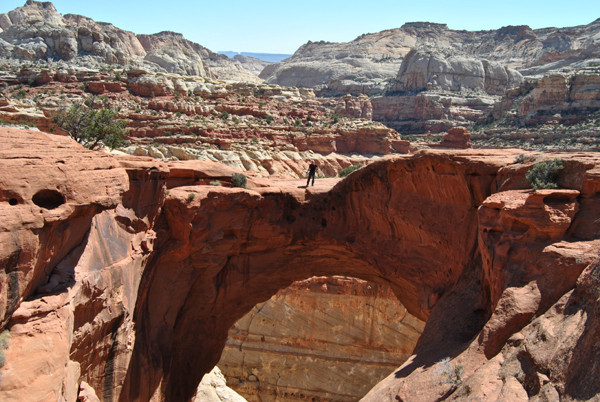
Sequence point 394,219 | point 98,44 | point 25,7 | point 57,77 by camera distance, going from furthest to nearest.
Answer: point 25,7 → point 98,44 → point 57,77 → point 394,219

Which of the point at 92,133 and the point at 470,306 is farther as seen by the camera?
the point at 92,133

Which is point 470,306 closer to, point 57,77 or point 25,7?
point 57,77

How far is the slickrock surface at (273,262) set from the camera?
9.73 metres

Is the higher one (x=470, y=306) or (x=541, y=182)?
(x=541, y=182)

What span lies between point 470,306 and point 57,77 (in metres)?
59.2

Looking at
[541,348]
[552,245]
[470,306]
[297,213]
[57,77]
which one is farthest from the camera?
[57,77]

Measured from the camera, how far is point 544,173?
13539mm

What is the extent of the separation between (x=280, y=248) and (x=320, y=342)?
31.3 feet

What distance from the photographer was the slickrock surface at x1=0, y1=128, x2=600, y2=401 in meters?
9.73

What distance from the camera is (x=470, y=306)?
14750 millimetres

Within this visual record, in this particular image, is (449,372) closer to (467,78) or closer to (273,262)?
Answer: (273,262)

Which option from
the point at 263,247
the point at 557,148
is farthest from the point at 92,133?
the point at 557,148

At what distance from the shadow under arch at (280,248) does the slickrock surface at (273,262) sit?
65 millimetres

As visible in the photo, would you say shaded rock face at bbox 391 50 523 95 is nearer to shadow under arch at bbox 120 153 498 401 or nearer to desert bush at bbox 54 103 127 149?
desert bush at bbox 54 103 127 149
